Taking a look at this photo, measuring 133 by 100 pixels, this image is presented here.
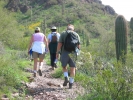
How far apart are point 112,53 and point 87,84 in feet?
60.4

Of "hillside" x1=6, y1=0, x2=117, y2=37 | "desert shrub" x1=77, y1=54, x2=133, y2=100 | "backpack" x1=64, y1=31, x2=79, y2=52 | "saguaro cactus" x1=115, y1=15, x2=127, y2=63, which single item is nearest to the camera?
"desert shrub" x1=77, y1=54, x2=133, y2=100

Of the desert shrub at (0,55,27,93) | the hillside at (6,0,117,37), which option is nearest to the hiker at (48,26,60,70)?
the desert shrub at (0,55,27,93)

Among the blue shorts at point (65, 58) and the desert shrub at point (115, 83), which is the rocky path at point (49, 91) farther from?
the desert shrub at point (115, 83)

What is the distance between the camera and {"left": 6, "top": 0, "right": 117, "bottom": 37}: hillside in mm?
59719

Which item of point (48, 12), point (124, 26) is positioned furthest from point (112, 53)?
point (48, 12)

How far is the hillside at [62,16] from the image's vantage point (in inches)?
2351

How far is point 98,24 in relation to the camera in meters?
62.8

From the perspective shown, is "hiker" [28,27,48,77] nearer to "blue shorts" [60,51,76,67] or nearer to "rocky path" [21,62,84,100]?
"rocky path" [21,62,84,100]

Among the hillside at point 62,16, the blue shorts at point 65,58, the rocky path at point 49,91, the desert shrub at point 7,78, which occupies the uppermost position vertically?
the hillside at point 62,16

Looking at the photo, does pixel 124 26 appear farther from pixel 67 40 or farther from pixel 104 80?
pixel 104 80

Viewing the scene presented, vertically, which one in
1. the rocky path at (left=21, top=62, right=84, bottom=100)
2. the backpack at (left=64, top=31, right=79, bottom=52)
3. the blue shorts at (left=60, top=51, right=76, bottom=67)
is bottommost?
the rocky path at (left=21, top=62, right=84, bottom=100)

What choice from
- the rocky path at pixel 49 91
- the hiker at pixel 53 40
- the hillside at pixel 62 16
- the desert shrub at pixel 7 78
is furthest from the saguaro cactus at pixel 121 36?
the hillside at pixel 62 16

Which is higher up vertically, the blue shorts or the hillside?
the hillside

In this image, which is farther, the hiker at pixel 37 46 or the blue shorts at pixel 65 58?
A: the hiker at pixel 37 46
